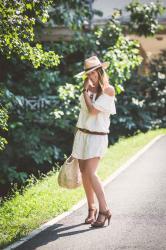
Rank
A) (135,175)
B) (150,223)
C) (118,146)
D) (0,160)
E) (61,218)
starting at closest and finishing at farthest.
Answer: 1. (150,223)
2. (61,218)
3. (135,175)
4. (0,160)
5. (118,146)

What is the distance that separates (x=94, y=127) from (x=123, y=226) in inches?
53.7

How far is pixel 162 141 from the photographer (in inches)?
600

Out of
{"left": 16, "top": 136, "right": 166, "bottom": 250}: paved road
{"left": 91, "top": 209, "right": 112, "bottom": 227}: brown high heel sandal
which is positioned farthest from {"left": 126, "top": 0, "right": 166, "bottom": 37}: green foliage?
{"left": 91, "top": 209, "right": 112, "bottom": 227}: brown high heel sandal

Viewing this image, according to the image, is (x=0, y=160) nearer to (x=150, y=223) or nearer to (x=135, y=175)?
(x=135, y=175)

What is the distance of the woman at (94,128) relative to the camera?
6414 millimetres

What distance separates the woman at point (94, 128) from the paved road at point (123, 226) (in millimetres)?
312

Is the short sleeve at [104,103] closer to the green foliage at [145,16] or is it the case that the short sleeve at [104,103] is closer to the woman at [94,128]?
the woman at [94,128]

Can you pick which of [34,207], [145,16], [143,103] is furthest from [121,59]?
[34,207]

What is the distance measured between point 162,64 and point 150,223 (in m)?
14.5

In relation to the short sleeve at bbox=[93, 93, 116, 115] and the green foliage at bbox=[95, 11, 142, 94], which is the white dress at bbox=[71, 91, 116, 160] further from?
the green foliage at bbox=[95, 11, 142, 94]

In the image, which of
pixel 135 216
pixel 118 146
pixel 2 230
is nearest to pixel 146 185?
pixel 135 216

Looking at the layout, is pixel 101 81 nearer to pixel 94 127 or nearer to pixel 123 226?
pixel 94 127

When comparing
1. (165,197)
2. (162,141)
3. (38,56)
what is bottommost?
(162,141)

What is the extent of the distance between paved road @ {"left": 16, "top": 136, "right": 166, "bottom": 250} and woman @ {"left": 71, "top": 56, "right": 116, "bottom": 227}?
0.31 m
